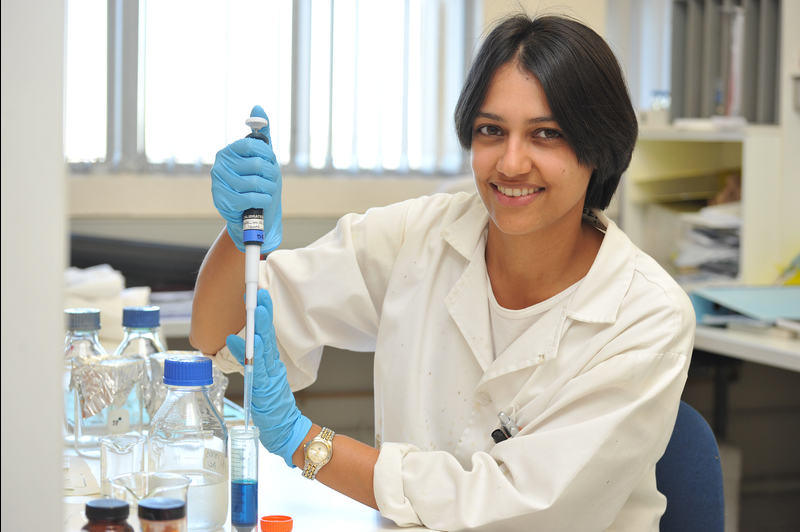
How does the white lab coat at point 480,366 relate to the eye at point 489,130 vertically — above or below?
below

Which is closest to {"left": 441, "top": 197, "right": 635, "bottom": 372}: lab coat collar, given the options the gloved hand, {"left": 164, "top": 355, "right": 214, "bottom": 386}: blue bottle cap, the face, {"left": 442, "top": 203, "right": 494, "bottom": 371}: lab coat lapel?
{"left": 442, "top": 203, "right": 494, "bottom": 371}: lab coat lapel

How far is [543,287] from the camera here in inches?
46.7

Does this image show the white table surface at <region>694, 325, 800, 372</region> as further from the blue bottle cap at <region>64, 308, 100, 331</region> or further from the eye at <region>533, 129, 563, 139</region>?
the blue bottle cap at <region>64, 308, 100, 331</region>

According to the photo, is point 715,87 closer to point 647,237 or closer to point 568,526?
point 647,237

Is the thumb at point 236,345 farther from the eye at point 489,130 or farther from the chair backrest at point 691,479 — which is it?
the chair backrest at point 691,479

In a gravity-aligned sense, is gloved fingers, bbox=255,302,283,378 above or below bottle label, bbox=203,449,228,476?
above

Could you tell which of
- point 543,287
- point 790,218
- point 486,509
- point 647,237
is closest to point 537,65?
point 543,287

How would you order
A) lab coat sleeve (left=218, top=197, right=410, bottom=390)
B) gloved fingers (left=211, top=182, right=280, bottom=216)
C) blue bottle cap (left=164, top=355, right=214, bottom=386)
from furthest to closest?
lab coat sleeve (left=218, top=197, right=410, bottom=390), gloved fingers (left=211, top=182, right=280, bottom=216), blue bottle cap (left=164, top=355, right=214, bottom=386)

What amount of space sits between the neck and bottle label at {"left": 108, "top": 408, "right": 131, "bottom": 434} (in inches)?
23.9

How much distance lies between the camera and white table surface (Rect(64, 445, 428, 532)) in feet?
2.85

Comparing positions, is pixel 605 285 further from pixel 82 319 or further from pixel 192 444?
pixel 82 319

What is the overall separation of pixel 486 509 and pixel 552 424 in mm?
146

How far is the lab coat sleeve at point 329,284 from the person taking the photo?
1232 mm

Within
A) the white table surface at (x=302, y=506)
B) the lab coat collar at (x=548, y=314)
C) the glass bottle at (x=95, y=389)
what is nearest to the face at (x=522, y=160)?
the lab coat collar at (x=548, y=314)
